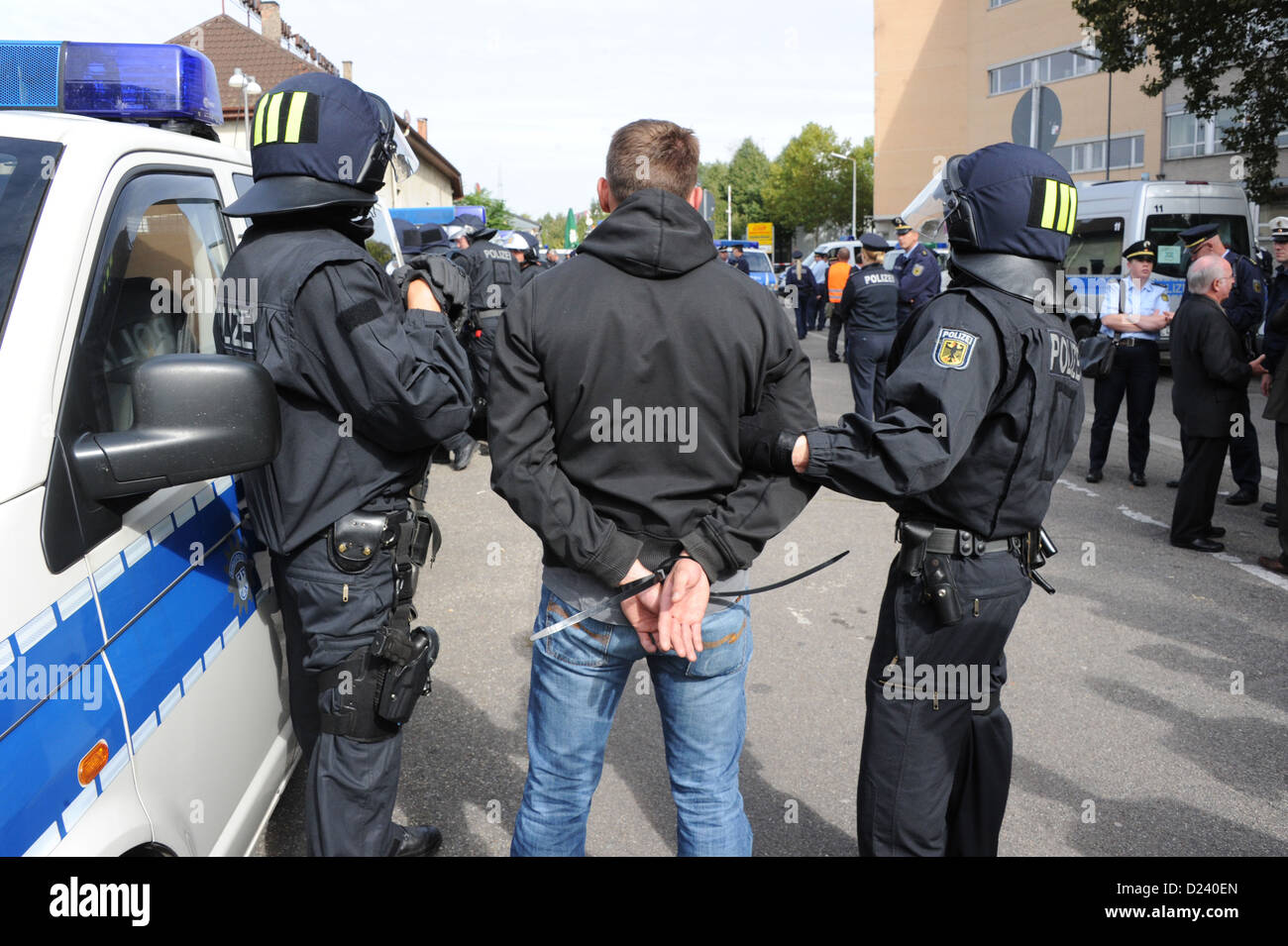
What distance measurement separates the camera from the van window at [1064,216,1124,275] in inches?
628

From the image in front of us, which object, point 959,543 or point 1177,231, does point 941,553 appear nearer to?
point 959,543

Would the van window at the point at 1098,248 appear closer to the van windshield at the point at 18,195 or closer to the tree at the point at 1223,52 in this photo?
the tree at the point at 1223,52

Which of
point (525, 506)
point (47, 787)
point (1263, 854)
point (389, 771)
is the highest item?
point (525, 506)

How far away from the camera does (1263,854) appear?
3.29m

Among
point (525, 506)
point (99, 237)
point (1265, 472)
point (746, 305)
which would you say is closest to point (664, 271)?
point (746, 305)

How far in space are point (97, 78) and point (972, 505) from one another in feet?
8.82

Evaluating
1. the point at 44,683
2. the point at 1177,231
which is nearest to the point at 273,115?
the point at 44,683

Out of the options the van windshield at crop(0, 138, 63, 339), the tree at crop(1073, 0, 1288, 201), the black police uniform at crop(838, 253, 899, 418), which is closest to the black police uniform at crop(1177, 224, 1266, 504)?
the black police uniform at crop(838, 253, 899, 418)

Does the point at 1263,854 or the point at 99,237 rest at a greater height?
the point at 99,237

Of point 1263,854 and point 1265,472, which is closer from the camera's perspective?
point 1263,854

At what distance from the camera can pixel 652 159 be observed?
7.36ft
